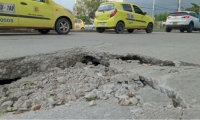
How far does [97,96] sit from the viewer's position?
2203 millimetres

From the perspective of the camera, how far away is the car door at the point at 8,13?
6.95m

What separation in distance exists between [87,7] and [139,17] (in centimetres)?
3185

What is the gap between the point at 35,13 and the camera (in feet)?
25.6

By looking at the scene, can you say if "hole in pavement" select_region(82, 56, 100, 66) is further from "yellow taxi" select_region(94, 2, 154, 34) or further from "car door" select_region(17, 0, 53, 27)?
"yellow taxi" select_region(94, 2, 154, 34)

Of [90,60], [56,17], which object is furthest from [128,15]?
[90,60]

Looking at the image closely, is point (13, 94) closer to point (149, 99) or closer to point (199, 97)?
point (149, 99)

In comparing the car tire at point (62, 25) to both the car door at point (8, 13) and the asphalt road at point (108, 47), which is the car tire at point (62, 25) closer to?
the car door at point (8, 13)

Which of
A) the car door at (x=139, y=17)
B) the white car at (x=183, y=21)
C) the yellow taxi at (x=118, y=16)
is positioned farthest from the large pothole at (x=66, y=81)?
the white car at (x=183, y=21)

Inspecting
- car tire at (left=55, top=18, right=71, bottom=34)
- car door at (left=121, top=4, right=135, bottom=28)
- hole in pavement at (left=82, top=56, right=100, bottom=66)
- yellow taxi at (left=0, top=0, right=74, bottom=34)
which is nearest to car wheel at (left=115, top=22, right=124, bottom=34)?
car door at (left=121, top=4, right=135, bottom=28)

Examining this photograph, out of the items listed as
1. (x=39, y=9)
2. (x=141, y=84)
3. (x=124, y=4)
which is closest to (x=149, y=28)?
(x=124, y=4)

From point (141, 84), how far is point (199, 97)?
27.5 inches

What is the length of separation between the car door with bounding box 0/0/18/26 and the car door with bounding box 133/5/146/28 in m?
6.61

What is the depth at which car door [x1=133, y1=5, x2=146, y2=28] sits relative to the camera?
12.0m

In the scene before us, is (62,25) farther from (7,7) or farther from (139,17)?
(139,17)
